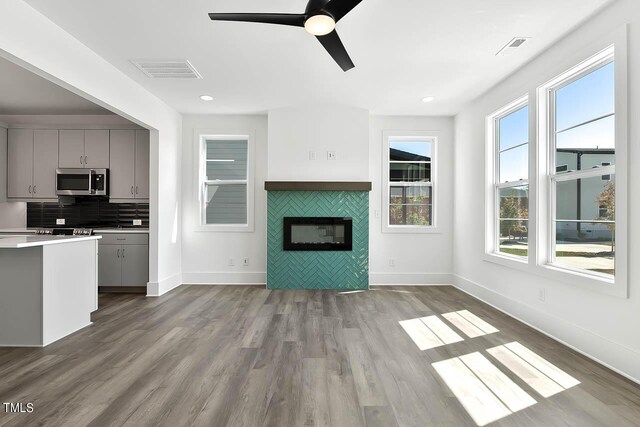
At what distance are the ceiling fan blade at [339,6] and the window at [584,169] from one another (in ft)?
6.94

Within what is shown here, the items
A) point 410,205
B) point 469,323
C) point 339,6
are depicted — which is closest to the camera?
point 339,6

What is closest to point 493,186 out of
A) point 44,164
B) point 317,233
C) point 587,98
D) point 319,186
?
point 587,98

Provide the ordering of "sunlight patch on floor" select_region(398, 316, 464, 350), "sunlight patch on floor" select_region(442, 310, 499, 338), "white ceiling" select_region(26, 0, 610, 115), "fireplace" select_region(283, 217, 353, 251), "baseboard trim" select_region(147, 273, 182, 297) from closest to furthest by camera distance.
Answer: "white ceiling" select_region(26, 0, 610, 115)
"sunlight patch on floor" select_region(398, 316, 464, 350)
"sunlight patch on floor" select_region(442, 310, 499, 338)
"baseboard trim" select_region(147, 273, 182, 297)
"fireplace" select_region(283, 217, 353, 251)

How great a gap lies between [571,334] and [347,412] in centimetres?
220

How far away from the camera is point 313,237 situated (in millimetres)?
5215

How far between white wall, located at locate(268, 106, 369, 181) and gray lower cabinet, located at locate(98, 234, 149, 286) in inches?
83.6

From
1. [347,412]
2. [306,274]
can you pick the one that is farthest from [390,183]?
[347,412]

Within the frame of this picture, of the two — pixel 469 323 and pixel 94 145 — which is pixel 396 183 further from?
pixel 94 145

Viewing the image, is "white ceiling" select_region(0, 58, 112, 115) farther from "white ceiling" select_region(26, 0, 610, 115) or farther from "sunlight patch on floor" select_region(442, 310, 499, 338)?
"sunlight patch on floor" select_region(442, 310, 499, 338)

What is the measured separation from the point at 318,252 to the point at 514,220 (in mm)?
2643

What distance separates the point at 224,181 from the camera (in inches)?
221

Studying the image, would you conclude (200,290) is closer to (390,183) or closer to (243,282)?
(243,282)

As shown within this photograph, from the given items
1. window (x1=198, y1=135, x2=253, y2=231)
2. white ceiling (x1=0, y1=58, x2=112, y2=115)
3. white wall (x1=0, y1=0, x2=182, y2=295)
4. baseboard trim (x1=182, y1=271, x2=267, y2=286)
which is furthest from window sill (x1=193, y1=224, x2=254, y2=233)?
white ceiling (x1=0, y1=58, x2=112, y2=115)

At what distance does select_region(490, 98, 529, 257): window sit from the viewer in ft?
12.4
